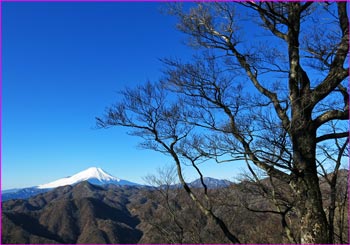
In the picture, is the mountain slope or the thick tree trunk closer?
the thick tree trunk

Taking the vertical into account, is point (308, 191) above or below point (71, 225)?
above

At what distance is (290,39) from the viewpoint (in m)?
5.33

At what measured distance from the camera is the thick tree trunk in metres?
4.62

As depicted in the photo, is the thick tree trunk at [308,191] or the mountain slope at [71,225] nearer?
the thick tree trunk at [308,191]

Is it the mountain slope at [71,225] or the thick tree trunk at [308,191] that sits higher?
the thick tree trunk at [308,191]

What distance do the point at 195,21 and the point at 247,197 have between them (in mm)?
4633

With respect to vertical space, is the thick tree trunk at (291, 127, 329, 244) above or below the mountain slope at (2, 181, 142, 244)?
above

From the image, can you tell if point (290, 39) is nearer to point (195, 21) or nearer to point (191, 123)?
point (195, 21)

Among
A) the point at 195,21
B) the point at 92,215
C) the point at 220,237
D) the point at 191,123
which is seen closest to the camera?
the point at 195,21

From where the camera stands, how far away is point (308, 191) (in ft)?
15.6

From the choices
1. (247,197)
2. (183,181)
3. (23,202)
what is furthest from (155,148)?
(23,202)

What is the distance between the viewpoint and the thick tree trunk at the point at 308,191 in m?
4.62

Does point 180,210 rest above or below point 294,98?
below

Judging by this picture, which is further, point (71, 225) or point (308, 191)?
point (71, 225)
